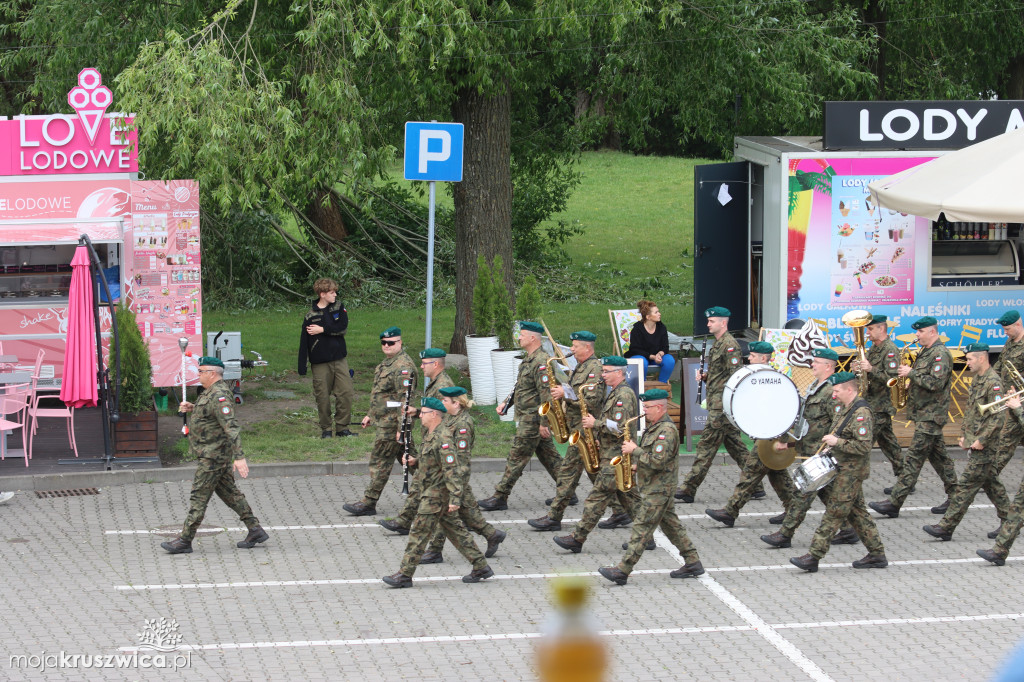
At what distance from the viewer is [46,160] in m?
14.2

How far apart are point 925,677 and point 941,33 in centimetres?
1843

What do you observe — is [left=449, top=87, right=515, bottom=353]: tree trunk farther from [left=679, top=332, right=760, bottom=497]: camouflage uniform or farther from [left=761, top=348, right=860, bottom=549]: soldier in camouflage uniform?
[left=761, top=348, right=860, bottom=549]: soldier in camouflage uniform

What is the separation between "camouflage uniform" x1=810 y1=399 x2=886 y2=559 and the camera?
30.2ft

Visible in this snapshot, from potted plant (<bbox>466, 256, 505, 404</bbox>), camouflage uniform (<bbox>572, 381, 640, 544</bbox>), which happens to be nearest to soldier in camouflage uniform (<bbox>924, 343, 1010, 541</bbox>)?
camouflage uniform (<bbox>572, 381, 640, 544</bbox>)

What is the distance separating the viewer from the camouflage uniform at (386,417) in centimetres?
1087

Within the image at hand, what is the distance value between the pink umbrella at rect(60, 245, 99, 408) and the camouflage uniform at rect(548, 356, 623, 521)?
198 inches

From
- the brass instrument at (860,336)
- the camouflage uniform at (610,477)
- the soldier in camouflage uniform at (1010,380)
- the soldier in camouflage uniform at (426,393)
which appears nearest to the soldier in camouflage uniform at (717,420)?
the brass instrument at (860,336)

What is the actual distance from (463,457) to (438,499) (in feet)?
1.21

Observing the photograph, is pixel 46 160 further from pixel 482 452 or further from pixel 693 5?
pixel 693 5

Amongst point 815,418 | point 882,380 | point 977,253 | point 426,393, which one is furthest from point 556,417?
point 977,253

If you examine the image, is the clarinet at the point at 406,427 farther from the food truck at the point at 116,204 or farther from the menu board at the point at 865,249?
the menu board at the point at 865,249

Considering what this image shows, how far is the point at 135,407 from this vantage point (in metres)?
12.7

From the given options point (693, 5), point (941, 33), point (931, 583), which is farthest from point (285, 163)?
point (941, 33)

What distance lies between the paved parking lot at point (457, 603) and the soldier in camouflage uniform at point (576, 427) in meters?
0.16
